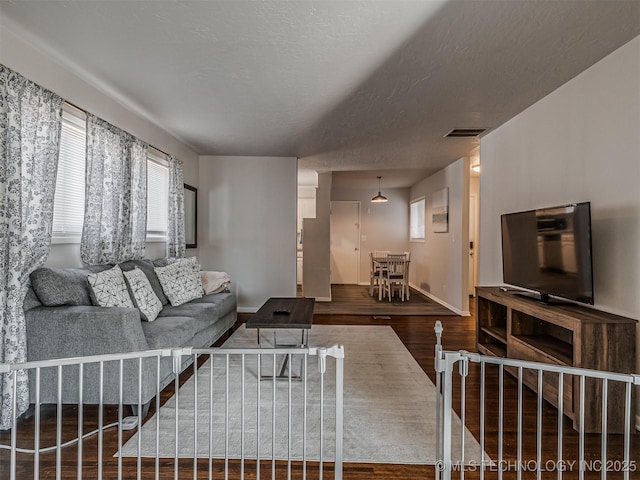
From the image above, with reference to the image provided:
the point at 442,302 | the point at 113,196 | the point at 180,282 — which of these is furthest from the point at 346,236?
the point at 113,196

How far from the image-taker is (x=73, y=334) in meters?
2.27

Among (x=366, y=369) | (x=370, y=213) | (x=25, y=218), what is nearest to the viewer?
(x=25, y=218)

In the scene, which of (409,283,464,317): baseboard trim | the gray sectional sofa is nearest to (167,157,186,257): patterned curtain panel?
the gray sectional sofa

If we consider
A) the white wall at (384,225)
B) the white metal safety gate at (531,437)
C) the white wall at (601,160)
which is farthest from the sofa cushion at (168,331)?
the white wall at (384,225)

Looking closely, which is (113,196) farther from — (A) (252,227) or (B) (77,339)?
(A) (252,227)

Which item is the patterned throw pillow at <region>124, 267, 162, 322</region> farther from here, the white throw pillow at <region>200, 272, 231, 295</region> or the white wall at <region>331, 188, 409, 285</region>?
the white wall at <region>331, 188, 409, 285</region>

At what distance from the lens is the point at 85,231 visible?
2.93m

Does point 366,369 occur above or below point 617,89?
below

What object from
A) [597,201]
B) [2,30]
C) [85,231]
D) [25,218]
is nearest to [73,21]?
[2,30]

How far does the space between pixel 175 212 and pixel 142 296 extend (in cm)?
176

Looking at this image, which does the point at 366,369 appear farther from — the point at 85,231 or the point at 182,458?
the point at 85,231

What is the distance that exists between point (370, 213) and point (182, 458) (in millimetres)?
7218

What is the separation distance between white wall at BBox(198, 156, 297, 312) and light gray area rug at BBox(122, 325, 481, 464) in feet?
6.98

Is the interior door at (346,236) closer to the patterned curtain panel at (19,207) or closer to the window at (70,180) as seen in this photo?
the window at (70,180)
